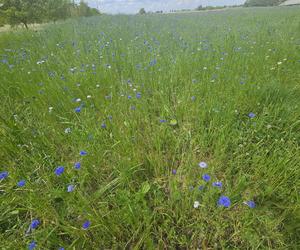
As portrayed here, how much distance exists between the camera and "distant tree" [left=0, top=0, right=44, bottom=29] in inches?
573

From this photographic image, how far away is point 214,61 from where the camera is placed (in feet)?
9.55

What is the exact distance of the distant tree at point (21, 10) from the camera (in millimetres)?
14555

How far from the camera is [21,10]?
1499cm

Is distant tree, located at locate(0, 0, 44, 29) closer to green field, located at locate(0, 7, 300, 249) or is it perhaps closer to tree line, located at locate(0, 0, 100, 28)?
tree line, located at locate(0, 0, 100, 28)

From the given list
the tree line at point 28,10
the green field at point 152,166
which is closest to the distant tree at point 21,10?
the tree line at point 28,10

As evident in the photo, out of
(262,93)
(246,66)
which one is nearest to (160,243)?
(262,93)

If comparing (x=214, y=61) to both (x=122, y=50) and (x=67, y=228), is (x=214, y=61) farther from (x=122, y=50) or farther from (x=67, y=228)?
(x=67, y=228)

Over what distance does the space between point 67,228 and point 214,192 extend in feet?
2.82

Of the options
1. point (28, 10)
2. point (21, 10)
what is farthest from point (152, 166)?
point (21, 10)

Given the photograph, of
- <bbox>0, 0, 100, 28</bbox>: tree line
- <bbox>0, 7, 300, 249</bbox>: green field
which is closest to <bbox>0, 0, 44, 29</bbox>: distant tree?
<bbox>0, 0, 100, 28</bbox>: tree line

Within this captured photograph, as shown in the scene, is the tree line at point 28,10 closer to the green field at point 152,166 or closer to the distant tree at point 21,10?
the distant tree at point 21,10

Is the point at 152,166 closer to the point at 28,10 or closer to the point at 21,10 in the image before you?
the point at 28,10

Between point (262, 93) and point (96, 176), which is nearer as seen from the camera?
point (96, 176)

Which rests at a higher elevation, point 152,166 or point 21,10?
point 21,10
